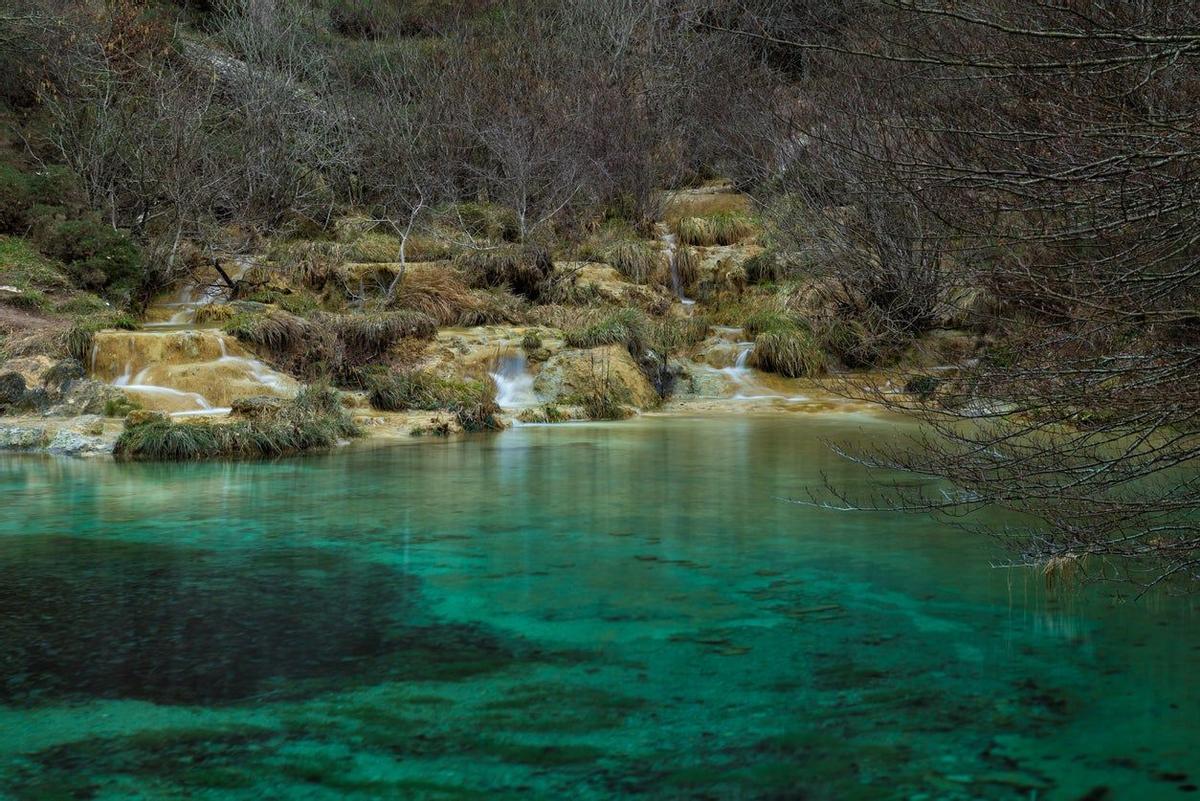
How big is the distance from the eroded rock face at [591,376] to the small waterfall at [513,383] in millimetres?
167

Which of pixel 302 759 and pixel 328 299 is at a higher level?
pixel 328 299

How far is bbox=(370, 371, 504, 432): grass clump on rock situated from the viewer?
1427 centimetres

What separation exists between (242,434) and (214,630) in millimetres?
7185

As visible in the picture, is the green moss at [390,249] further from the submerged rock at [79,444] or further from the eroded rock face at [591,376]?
the submerged rock at [79,444]

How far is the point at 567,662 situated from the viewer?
442cm

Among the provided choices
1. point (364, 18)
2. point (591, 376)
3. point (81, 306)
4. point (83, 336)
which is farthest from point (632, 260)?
point (364, 18)

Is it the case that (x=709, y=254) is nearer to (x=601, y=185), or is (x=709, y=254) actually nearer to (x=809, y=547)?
(x=601, y=185)

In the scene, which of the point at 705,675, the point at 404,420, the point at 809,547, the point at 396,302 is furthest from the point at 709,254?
the point at 705,675

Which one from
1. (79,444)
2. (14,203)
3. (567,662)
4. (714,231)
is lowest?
(567,662)

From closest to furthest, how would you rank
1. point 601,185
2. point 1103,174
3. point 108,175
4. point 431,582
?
point 1103,174
point 431,582
point 108,175
point 601,185

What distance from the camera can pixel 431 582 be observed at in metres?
5.79

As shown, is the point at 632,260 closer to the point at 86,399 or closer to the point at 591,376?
the point at 591,376

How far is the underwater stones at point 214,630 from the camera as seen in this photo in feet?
13.6

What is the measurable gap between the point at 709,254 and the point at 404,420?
1056cm
